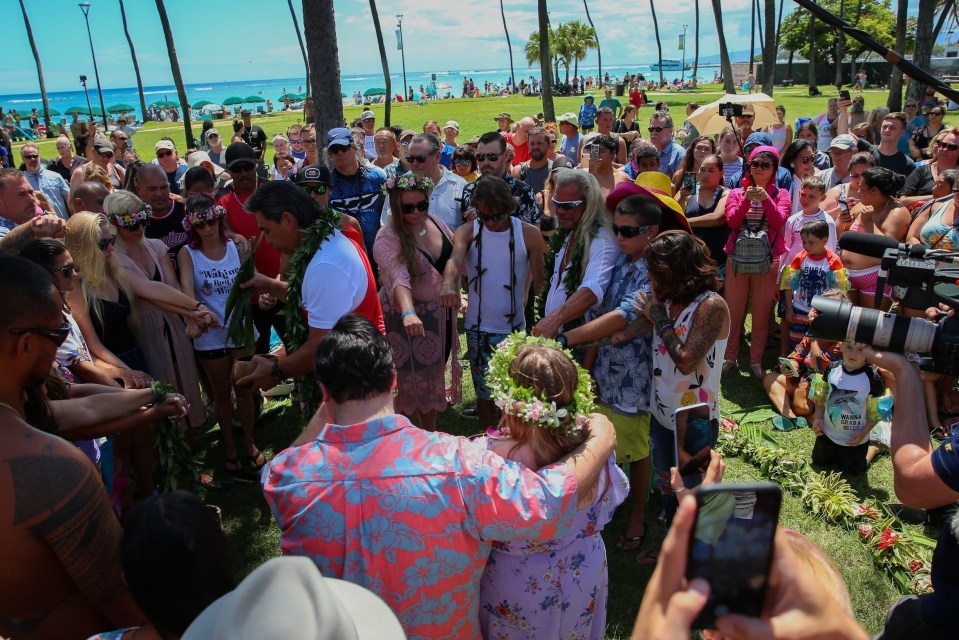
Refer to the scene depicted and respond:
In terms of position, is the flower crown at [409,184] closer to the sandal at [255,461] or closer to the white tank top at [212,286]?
the white tank top at [212,286]

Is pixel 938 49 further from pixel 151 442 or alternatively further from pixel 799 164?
pixel 151 442

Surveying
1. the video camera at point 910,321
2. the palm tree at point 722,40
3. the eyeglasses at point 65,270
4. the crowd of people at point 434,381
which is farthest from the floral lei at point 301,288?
the palm tree at point 722,40

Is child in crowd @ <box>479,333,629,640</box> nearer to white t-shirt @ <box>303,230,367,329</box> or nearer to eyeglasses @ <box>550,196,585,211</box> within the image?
A: white t-shirt @ <box>303,230,367,329</box>

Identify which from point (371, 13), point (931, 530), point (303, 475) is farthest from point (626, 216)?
point (371, 13)

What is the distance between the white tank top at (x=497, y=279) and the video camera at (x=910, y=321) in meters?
2.62

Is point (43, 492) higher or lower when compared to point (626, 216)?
lower

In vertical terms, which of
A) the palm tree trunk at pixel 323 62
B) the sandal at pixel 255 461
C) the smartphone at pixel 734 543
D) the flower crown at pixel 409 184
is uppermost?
the palm tree trunk at pixel 323 62

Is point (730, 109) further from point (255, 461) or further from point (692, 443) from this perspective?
point (692, 443)

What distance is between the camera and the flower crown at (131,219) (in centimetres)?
430

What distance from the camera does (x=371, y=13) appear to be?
2869 centimetres

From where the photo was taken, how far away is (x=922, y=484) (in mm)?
1975

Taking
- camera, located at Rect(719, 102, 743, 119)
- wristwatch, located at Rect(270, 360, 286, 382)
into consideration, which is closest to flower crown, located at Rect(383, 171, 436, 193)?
wristwatch, located at Rect(270, 360, 286, 382)

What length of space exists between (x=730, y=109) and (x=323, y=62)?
5.59 metres

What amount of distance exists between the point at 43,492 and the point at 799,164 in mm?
7804
